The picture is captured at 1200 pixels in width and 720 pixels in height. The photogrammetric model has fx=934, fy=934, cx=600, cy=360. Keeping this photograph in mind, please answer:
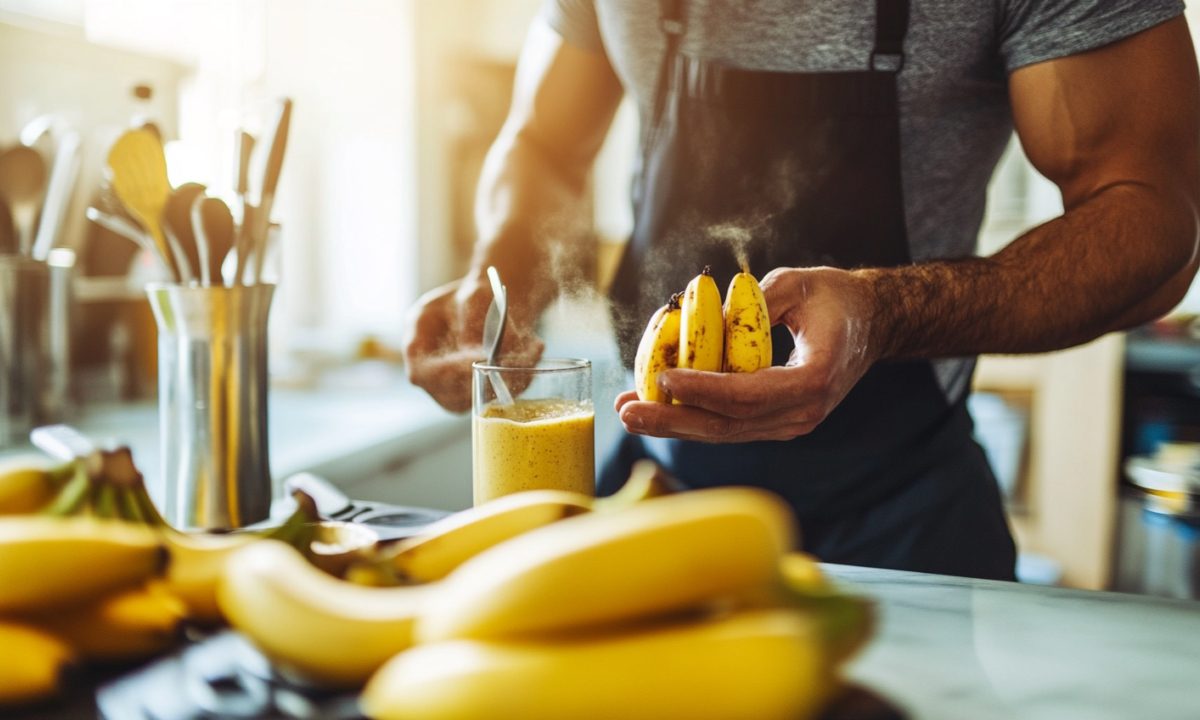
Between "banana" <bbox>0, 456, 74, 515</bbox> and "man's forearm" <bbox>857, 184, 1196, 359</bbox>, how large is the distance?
763mm

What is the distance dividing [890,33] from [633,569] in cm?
96

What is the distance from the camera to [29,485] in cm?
67

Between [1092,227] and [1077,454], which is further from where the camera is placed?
[1077,454]

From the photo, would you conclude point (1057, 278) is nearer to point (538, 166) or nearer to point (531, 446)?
point (531, 446)

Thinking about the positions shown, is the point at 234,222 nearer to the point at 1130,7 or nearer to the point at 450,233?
the point at 1130,7

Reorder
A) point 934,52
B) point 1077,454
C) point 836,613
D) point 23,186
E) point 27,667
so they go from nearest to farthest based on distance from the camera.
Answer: point 836,613 < point 27,667 < point 934,52 < point 23,186 < point 1077,454

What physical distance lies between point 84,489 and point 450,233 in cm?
309

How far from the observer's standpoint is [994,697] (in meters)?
0.58

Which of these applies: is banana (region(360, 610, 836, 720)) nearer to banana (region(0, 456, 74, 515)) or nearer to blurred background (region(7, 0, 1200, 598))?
banana (region(0, 456, 74, 515))

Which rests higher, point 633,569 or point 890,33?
point 890,33

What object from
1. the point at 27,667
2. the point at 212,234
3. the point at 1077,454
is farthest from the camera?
the point at 1077,454

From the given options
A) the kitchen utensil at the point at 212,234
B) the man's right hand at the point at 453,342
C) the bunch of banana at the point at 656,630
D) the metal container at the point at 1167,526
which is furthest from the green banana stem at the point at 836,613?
the metal container at the point at 1167,526

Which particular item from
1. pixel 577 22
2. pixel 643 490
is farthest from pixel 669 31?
pixel 643 490

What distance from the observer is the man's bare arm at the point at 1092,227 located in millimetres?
1008
